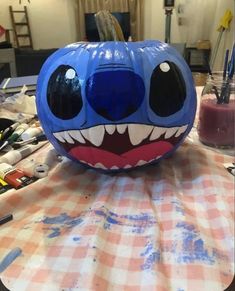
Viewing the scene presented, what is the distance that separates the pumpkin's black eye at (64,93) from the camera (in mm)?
465

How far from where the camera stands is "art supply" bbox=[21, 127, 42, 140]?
26.5 inches

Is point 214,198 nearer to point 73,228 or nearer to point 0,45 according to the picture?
point 73,228

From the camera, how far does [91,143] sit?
1.59 feet

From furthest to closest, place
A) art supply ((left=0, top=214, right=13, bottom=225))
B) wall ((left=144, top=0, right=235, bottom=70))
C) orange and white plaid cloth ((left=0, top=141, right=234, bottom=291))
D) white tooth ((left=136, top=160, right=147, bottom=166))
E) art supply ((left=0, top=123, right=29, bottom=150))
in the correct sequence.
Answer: wall ((left=144, top=0, right=235, bottom=70)) < art supply ((left=0, top=123, right=29, bottom=150)) < white tooth ((left=136, top=160, right=147, bottom=166)) < art supply ((left=0, top=214, right=13, bottom=225)) < orange and white plaid cloth ((left=0, top=141, right=234, bottom=291))

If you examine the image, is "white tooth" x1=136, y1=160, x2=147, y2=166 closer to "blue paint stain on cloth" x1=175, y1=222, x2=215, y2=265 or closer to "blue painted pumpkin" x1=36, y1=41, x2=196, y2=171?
"blue painted pumpkin" x1=36, y1=41, x2=196, y2=171

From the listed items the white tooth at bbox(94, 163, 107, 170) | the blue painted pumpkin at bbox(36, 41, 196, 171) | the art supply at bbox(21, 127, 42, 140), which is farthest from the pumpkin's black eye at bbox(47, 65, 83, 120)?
the art supply at bbox(21, 127, 42, 140)

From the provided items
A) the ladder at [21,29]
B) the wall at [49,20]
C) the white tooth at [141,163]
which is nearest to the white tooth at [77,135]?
the white tooth at [141,163]

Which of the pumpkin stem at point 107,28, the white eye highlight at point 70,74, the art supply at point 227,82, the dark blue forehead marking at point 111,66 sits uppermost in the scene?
the pumpkin stem at point 107,28

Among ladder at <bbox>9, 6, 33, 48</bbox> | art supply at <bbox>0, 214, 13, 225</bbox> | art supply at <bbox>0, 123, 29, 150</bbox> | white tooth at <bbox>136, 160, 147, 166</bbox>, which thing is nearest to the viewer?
art supply at <bbox>0, 214, 13, 225</bbox>

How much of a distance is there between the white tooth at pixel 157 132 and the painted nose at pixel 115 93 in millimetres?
53

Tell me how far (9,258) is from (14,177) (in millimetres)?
194

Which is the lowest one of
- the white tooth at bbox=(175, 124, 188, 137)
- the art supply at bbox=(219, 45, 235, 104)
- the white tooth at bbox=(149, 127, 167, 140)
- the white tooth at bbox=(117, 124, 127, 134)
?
the white tooth at bbox=(175, 124, 188, 137)

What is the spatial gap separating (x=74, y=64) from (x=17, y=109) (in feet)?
1.41

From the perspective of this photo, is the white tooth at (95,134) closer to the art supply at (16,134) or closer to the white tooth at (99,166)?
the white tooth at (99,166)
